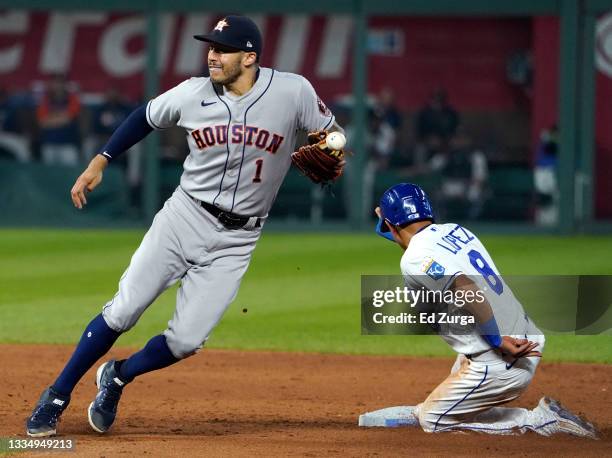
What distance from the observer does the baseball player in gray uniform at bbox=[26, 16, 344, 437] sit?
6.04 meters

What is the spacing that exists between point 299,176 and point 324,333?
310 inches

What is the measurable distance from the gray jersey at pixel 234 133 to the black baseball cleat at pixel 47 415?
118 centimetres

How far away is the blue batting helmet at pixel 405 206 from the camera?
6.14 m

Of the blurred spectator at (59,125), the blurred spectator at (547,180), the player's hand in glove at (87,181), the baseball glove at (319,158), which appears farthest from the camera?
the blurred spectator at (59,125)

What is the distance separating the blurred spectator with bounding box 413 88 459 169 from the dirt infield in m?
9.31

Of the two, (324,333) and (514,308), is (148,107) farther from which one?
(324,333)

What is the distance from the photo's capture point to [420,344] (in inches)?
392

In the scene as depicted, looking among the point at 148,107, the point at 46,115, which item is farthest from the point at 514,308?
the point at 46,115

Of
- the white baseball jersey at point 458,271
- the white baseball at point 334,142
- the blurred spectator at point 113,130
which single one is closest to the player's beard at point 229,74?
the white baseball at point 334,142

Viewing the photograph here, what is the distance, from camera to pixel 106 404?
6172 millimetres

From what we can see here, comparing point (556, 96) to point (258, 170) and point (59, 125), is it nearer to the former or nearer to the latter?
point (59, 125)

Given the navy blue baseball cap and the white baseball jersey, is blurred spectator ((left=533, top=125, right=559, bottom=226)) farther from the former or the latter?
the navy blue baseball cap
